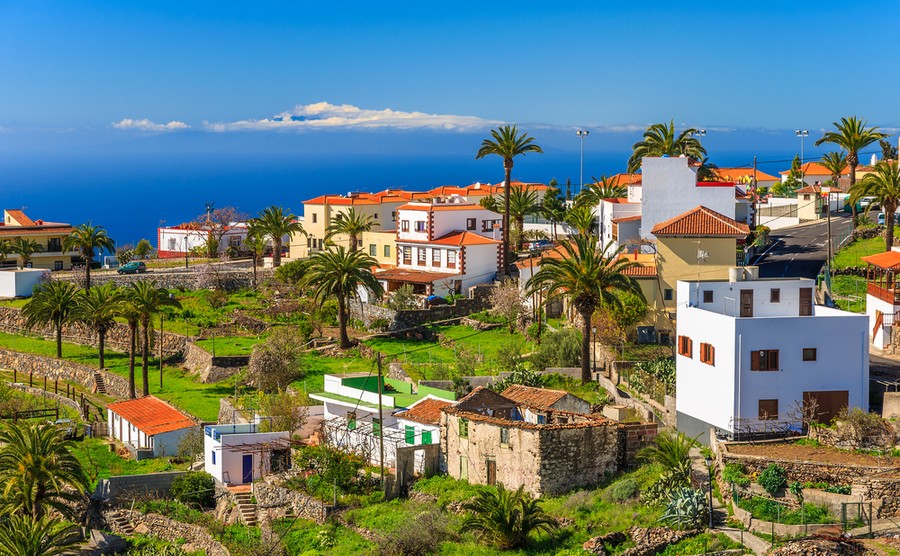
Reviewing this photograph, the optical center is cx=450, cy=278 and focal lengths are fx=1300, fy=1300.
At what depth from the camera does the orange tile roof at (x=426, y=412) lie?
48.1 metres

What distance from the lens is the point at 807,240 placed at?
3226 inches

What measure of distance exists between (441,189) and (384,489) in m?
68.8

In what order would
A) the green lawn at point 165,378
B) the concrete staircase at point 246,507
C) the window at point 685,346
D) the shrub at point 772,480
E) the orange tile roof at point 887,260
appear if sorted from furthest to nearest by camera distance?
the green lawn at point 165,378 < the orange tile roof at point 887,260 < the concrete staircase at point 246,507 < the window at point 685,346 < the shrub at point 772,480

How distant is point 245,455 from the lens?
52.1 m

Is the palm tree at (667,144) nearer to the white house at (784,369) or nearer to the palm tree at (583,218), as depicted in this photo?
the palm tree at (583,218)

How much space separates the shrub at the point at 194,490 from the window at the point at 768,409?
21.6 meters

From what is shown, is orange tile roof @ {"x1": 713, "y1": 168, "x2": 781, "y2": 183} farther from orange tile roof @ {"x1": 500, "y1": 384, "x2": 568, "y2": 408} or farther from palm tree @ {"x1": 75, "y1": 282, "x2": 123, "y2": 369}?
orange tile roof @ {"x1": 500, "y1": 384, "x2": 568, "y2": 408}

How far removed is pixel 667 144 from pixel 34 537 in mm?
52807

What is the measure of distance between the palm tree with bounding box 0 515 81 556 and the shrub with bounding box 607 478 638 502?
19.2 metres

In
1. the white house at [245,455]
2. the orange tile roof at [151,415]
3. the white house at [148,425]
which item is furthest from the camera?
the orange tile roof at [151,415]

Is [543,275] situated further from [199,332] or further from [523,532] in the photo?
[199,332]

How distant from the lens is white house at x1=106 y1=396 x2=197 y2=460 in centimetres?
5831

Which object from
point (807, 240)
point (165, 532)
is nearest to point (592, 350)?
point (165, 532)

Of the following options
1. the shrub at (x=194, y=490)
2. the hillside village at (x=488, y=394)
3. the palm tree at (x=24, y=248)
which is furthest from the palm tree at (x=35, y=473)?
the palm tree at (x=24, y=248)
